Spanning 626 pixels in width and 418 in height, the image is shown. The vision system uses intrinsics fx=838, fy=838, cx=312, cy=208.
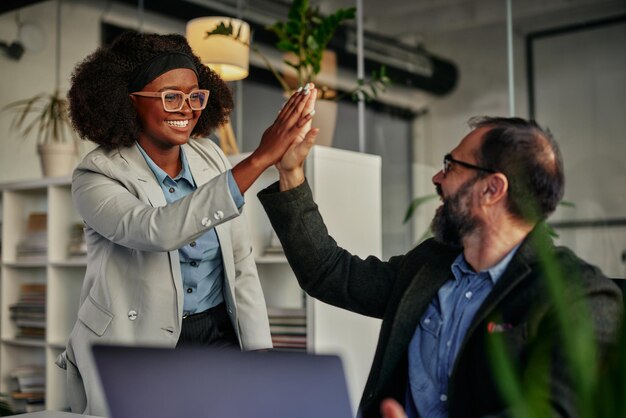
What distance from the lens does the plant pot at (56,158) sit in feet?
15.6

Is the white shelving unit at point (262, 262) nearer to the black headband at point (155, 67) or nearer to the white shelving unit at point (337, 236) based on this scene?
the white shelving unit at point (337, 236)

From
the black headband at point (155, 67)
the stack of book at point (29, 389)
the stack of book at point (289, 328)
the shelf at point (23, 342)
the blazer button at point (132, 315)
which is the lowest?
the stack of book at point (29, 389)

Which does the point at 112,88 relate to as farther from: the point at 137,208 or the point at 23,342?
the point at 23,342

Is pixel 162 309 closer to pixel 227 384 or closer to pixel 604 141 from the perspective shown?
pixel 227 384

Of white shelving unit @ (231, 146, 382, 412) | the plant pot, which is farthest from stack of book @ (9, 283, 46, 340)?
white shelving unit @ (231, 146, 382, 412)

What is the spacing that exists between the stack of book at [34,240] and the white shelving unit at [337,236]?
1461mm

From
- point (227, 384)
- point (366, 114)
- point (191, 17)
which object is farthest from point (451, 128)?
point (227, 384)

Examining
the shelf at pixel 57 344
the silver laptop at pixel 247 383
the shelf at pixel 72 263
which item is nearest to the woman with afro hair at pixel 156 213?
the silver laptop at pixel 247 383

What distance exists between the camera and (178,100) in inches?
85.0

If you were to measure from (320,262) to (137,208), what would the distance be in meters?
0.45

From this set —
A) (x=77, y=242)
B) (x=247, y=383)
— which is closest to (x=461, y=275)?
(x=247, y=383)

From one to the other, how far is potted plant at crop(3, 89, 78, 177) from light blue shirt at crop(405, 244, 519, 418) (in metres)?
3.06

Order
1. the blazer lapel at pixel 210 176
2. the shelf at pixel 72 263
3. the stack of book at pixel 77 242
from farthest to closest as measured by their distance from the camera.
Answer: the stack of book at pixel 77 242
the shelf at pixel 72 263
the blazer lapel at pixel 210 176

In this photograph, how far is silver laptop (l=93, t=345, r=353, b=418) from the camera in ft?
3.11
